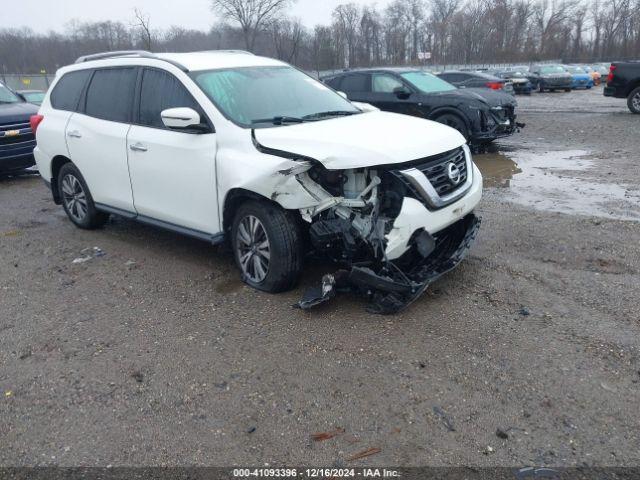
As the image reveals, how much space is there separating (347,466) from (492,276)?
2.55 m

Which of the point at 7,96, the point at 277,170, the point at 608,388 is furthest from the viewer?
the point at 7,96

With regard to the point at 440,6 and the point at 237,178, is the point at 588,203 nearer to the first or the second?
the point at 237,178

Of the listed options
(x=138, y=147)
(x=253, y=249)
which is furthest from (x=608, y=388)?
(x=138, y=147)

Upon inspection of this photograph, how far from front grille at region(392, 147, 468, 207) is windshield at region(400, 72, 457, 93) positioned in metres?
7.51

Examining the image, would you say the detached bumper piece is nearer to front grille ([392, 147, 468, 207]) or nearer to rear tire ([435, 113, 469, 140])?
front grille ([392, 147, 468, 207])

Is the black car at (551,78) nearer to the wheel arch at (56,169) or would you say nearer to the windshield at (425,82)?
the windshield at (425,82)

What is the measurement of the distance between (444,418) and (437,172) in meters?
1.91

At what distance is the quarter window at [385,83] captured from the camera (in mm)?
11695

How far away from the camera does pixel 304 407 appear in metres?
3.12

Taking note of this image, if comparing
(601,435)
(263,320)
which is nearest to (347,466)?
(601,435)

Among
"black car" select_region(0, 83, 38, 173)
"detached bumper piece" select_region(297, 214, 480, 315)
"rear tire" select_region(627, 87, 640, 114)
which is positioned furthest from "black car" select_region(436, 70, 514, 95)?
"detached bumper piece" select_region(297, 214, 480, 315)

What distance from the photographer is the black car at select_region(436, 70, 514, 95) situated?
1644 centimetres

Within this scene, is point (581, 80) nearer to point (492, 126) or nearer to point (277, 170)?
point (492, 126)

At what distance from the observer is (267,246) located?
14.3 ft
